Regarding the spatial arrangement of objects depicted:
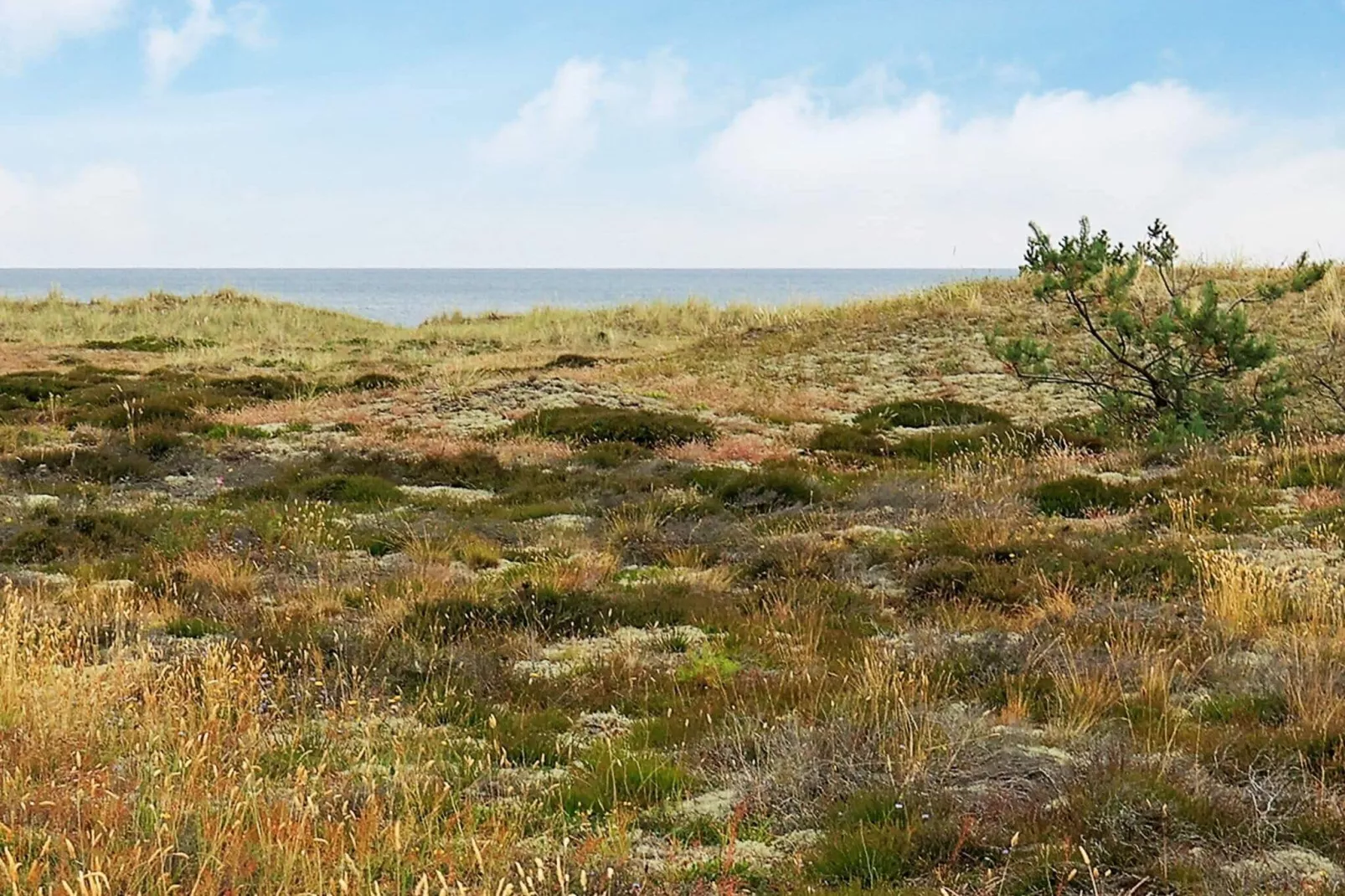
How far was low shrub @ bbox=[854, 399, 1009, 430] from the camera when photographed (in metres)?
20.0

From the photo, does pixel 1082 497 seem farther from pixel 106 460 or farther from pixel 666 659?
pixel 106 460

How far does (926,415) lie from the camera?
67.6 feet

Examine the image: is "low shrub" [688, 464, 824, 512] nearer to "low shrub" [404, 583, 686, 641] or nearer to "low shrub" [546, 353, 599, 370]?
"low shrub" [404, 583, 686, 641]

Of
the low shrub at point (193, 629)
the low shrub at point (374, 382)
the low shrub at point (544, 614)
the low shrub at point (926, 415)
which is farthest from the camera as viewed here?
the low shrub at point (374, 382)

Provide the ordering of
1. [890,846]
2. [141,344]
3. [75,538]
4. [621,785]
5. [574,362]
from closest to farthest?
[890,846]
[621,785]
[75,538]
[574,362]
[141,344]

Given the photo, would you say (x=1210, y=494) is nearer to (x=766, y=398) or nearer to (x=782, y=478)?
(x=782, y=478)

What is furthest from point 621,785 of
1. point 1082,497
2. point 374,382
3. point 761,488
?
point 374,382

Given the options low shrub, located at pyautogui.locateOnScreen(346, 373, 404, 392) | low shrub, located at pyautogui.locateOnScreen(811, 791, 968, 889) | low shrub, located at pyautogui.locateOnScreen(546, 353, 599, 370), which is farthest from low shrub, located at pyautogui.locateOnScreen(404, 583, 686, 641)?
low shrub, located at pyautogui.locateOnScreen(546, 353, 599, 370)

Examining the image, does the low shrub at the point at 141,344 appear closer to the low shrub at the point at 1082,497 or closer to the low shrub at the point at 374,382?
the low shrub at the point at 374,382

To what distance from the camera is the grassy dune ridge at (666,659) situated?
14.4 feet

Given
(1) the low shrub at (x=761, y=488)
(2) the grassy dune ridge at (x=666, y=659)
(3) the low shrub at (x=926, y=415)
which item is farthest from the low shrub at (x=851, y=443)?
(1) the low shrub at (x=761, y=488)

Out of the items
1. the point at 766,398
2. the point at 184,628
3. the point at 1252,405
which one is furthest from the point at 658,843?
the point at 766,398

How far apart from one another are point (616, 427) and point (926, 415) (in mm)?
6095

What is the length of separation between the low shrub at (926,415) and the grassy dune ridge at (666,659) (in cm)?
120
